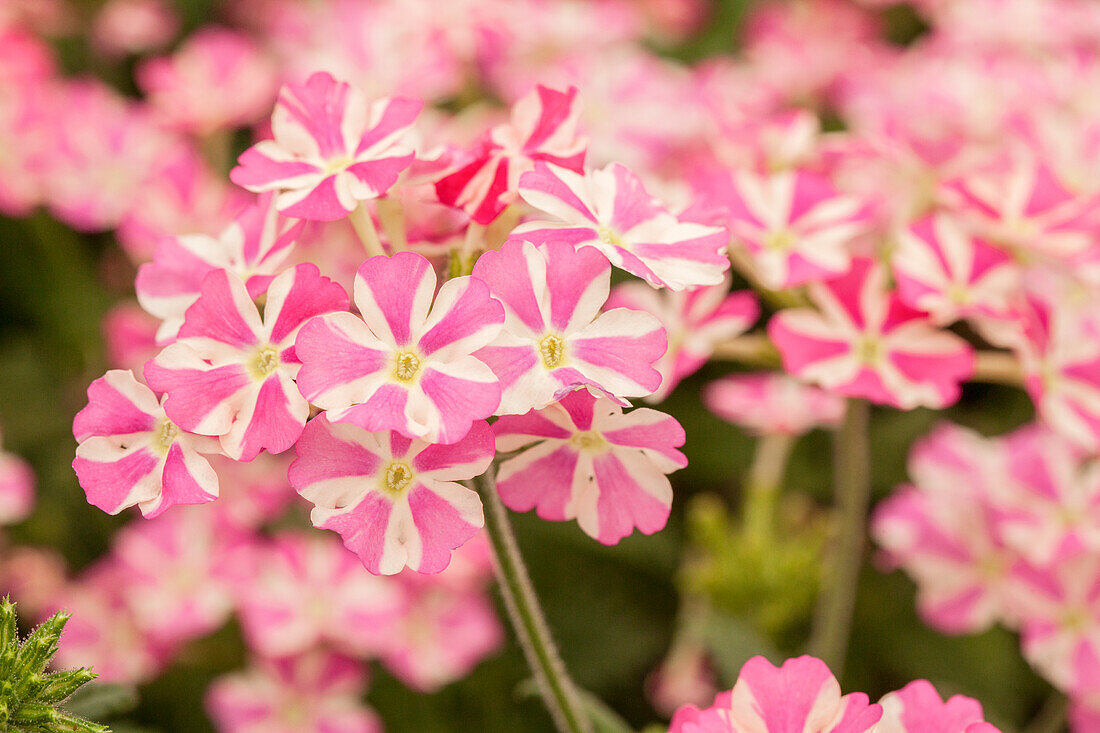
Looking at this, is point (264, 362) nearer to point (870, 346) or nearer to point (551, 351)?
point (551, 351)

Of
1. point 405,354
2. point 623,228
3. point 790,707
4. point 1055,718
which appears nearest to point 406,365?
point 405,354

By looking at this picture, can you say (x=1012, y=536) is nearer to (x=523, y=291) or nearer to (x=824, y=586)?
(x=824, y=586)

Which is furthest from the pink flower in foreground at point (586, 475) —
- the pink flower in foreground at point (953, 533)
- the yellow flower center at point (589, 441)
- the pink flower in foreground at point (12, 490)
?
the pink flower in foreground at point (12, 490)

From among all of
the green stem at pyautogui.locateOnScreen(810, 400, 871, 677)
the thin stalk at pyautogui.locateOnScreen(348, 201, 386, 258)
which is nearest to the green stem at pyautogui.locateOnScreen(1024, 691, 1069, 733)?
the green stem at pyautogui.locateOnScreen(810, 400, 871, 677)

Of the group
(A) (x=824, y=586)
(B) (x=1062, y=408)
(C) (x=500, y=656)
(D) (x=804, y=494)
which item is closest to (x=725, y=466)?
(D) (x=804, y=494)

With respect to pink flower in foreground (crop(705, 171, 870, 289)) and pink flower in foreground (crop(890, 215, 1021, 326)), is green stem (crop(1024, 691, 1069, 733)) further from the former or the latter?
pink flower in foreground (crop(705, 171, 870, 289))

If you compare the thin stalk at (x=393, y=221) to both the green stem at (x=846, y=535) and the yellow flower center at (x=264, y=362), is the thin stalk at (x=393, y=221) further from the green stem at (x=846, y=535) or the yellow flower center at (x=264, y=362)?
the green stem at (x=846, y=535)
